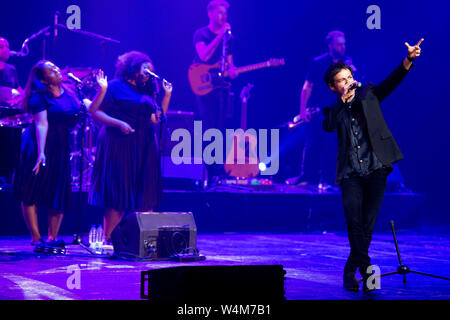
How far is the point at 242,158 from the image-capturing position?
1070 cm

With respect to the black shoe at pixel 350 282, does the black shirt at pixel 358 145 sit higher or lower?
higher

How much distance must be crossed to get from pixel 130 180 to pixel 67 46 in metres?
4.35

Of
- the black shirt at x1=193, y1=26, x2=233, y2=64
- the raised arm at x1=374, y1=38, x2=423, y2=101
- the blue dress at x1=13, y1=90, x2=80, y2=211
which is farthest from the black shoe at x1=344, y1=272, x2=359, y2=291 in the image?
the black shirt at x1=193, y1=26, x2=233, y2=64

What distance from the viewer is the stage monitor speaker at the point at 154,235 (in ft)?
20.4

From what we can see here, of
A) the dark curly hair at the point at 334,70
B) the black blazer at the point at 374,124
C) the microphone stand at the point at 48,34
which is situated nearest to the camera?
the black blazer at the point at 374,124

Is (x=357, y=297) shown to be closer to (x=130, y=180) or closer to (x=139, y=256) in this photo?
(x=139, y=256)

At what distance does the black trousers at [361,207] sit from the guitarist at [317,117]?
6.01 meters

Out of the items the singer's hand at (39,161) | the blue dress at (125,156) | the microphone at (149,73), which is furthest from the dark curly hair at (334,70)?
the singer's hand at (39,161)

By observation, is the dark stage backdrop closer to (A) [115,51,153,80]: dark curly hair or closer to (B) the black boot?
(A) [115,51,153,80]: dark curly hair

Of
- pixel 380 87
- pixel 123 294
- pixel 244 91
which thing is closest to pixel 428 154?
pixel 244 91

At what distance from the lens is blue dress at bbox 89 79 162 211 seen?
7.23 m

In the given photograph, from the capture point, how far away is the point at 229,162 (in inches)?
422

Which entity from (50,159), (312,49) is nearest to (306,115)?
(312,49)

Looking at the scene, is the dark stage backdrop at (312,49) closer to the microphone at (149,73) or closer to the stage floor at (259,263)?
the stage floor at (259,263)
